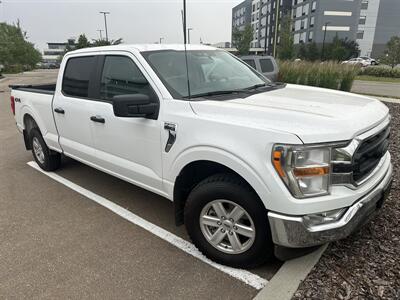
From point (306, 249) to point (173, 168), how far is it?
1.29 meters

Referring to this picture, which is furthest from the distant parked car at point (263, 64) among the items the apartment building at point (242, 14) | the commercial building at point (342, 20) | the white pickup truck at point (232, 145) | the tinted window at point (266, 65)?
the apartment building at point (242, 14)

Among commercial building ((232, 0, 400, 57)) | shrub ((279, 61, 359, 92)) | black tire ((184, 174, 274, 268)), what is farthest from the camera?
commercial building ((232, 0, 400, 57))

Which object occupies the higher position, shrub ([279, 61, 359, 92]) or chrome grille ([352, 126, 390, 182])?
chrome grille ([352, 126, 390, 182])

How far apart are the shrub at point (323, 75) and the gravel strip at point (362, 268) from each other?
10412 millimetres

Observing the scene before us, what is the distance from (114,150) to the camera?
3.69 m

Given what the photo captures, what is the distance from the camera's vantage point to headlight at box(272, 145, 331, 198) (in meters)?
2.26

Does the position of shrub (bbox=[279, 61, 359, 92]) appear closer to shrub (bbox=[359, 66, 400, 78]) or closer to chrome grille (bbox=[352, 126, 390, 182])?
chrome grille (bbox=[352, 126, 390, 182])

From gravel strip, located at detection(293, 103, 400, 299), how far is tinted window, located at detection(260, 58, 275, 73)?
8.04 m

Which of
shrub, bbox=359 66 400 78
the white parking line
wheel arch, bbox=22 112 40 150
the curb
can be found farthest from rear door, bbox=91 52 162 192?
shrub, bbox=359 66 400 78

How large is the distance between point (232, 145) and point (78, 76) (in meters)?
2.61

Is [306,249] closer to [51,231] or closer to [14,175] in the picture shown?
[51,231]

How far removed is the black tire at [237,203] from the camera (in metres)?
2.53

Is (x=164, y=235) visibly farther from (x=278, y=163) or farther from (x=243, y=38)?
(x=243, y=38)

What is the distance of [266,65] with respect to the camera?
1089cm
